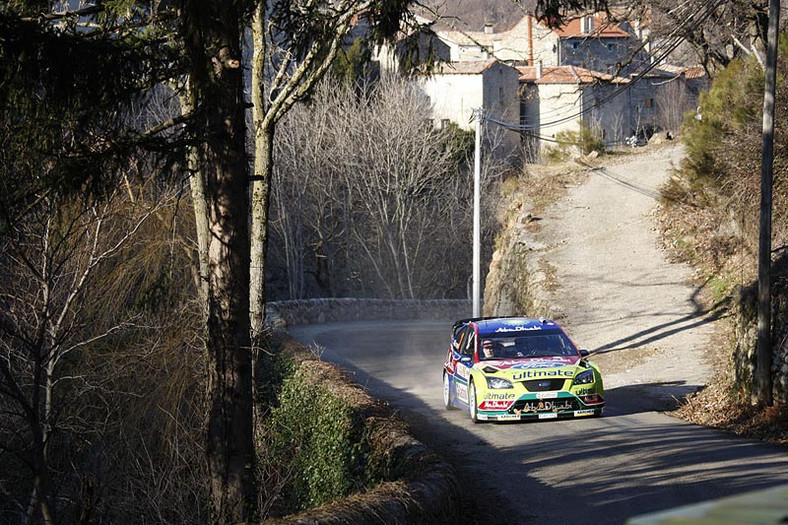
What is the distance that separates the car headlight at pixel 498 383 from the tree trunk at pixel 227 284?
6251 millimetres

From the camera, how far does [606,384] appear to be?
21906 millimetres

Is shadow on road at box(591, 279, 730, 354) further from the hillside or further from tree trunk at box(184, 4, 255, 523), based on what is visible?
tree trunk at box(184, 4, 255, 523)

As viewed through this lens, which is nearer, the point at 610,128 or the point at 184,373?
the point at 184,373

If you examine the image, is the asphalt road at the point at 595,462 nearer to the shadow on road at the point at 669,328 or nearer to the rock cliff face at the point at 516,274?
the shadow on road at the point at 669,328

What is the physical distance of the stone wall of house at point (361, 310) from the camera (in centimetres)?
3994

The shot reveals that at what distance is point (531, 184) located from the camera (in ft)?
147

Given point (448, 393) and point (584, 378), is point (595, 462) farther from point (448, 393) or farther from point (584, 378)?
point (448, 393)

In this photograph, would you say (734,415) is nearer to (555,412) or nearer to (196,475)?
(555,412)

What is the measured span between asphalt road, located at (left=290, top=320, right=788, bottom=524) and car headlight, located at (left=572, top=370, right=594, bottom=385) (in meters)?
0.65

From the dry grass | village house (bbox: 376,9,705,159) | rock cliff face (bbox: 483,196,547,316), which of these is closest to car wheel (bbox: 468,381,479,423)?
the dry grass

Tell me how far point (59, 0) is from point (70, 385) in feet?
29.7

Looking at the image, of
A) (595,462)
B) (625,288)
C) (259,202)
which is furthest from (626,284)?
(595,462)

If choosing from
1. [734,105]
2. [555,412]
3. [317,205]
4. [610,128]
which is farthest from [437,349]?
[610,128]

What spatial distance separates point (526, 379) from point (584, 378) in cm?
94
